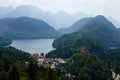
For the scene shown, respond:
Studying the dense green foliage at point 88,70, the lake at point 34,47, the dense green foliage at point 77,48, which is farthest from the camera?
the lake at point 34,47

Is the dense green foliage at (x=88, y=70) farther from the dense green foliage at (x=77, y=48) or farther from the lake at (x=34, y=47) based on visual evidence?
the lake at (x=34, y=47)

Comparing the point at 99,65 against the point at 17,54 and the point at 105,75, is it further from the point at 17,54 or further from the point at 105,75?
the point at 17,54

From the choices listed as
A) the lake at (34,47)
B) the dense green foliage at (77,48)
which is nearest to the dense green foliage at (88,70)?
the dense green foliage at (77,48)

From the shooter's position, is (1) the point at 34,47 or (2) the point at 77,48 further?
(1) the point at 34,47

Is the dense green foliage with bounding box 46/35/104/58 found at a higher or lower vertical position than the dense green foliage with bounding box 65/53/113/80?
higher

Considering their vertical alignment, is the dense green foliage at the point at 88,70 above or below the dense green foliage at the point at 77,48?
below

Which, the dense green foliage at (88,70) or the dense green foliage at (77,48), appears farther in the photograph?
the dense green foliage at (77,48)

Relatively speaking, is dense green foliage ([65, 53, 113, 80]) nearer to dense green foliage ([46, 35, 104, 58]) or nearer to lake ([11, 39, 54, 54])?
dense green foliage ([46, 35, 104, 58])

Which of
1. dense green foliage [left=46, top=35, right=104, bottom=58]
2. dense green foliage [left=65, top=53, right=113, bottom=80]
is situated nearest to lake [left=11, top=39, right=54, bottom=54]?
dense green foliage [left=46, top=35, right=104, bottom=58]

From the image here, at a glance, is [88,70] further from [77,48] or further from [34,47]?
[34,47]

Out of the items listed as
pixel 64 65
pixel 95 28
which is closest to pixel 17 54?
pixel 64 65

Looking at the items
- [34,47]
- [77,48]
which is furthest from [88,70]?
[34,47]
